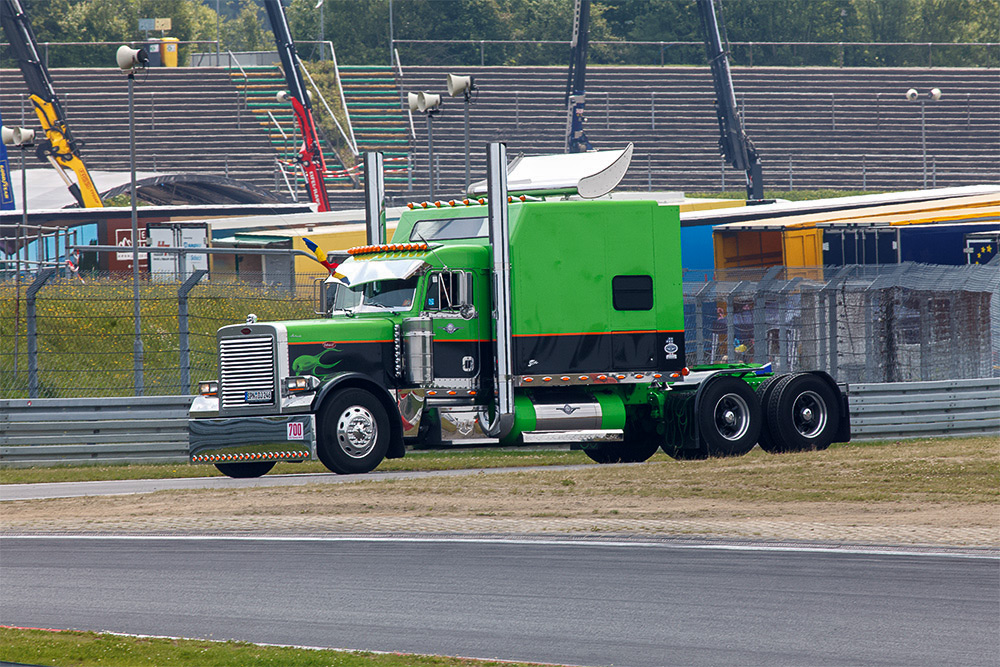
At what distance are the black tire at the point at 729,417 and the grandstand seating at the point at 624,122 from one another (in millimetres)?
52425

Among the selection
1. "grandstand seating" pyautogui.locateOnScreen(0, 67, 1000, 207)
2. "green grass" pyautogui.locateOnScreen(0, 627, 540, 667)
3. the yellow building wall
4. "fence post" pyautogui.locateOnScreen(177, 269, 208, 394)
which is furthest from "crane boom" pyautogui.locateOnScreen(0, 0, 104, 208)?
"green grass" pyautogui.locateOnScreen(0, 627, 540, 667)

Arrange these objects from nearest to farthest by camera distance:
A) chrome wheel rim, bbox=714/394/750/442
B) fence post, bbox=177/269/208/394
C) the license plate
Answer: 1. the license plate
2. chrome wheel rim, bbox=714/394/750/442
3. fence post, bbox=177/269/208/394

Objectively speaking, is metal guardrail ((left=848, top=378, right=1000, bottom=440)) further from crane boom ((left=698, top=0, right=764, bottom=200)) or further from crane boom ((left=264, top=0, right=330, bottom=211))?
crane boom ((left=698, top=0, right=764, bottom=200))

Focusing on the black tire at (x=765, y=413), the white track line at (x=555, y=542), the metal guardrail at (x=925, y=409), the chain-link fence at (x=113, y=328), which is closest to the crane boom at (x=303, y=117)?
the chain-link fence at (x=113, y=328)

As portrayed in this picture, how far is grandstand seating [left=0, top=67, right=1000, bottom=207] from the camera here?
246 ft

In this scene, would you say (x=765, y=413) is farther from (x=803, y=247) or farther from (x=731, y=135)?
(x=731, y=135)

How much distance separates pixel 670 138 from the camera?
79688 millimetres

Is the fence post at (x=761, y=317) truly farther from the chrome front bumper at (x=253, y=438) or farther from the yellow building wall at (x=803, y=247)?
→ the yellow building wall at (x=803, y=247)

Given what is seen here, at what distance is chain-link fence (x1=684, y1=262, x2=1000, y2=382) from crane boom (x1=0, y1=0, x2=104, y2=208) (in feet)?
118

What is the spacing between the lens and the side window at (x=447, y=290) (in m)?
16.2

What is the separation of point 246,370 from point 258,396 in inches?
13.7

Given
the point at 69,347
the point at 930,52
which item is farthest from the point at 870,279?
the point at 930,52

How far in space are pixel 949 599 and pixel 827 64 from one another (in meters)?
103

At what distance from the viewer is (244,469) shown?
56.2 feet
